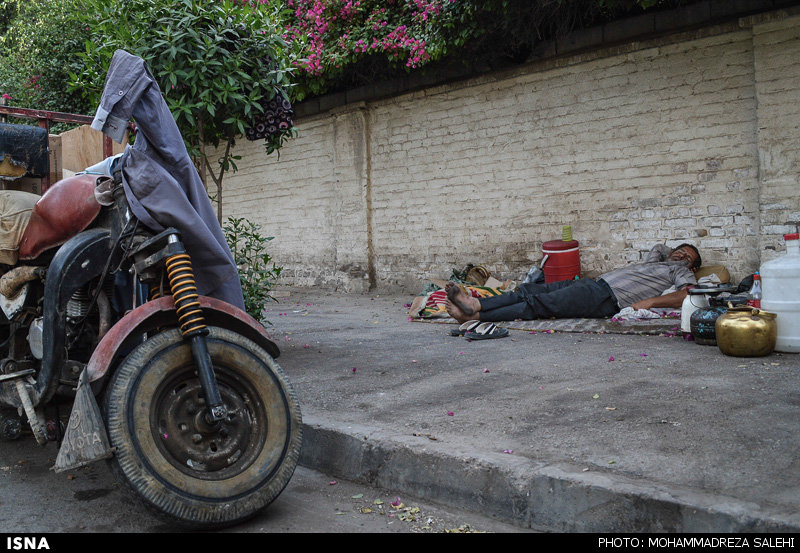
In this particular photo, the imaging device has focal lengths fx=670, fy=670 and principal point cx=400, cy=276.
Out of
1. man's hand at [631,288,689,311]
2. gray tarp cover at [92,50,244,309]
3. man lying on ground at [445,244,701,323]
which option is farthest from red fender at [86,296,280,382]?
man's hand at [631,288,689,311]

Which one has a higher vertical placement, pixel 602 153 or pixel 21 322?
pixel 602 153

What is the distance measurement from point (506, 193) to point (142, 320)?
754cm

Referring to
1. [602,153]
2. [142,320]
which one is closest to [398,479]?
[142,320]

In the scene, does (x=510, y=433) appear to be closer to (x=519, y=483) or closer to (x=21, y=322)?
(x=519, y=483)

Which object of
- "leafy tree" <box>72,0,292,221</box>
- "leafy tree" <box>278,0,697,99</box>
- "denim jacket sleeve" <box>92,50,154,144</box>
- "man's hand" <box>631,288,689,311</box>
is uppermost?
"leafy tree" <box>278,0,697,99</box>

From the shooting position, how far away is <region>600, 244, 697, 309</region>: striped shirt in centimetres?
710

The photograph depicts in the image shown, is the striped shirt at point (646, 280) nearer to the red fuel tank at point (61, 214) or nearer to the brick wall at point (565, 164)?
the brick wall at point (565, 164)

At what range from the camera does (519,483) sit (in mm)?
2566

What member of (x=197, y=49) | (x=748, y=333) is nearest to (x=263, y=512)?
(x=197, y=49)

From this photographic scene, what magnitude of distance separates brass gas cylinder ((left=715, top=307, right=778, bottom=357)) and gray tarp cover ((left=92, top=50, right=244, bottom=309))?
11.7 ft

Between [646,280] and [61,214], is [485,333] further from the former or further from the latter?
[61,214]

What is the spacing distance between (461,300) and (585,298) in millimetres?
1331

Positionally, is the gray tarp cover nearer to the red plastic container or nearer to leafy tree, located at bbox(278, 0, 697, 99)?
leafy tree, located at bbox(278, 0, 697, 99)

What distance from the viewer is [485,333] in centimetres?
612
